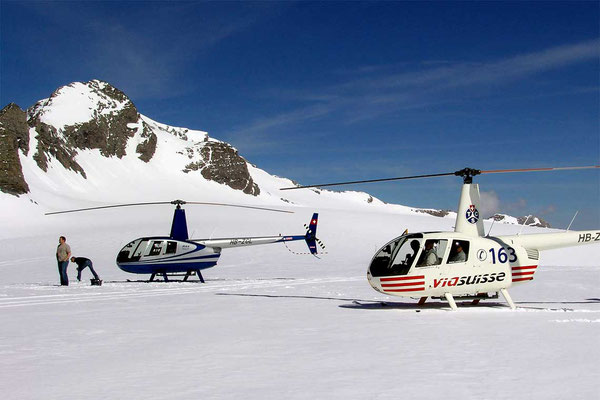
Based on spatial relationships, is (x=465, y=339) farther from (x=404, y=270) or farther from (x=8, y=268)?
(x=8, y=268)

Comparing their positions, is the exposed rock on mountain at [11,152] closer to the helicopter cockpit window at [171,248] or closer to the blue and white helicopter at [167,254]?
the blue and white helicopter at [167,254]

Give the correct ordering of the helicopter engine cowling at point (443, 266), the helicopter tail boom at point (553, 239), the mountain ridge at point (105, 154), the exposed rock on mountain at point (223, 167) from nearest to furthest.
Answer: the helicopter engine cowling at point (443, 266) → the helicopter tail boom at point (553, 239) → the mountain ridge at point (105, 154) → the exposed rock on mountain at point (223, 167)

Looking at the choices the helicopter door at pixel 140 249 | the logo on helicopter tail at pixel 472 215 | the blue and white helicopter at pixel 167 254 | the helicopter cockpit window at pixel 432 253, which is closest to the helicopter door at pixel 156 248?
the blue and white helicopter at pixel 167 254

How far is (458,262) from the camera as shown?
42.6 ft

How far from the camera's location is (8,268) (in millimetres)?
28609

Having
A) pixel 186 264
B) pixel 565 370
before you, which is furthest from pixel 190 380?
pixel 186 264

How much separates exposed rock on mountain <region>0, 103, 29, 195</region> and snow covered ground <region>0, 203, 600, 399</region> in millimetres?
59652

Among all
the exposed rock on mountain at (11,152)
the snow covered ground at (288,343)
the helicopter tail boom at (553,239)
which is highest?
the exposed rock on mountain at (11,152)

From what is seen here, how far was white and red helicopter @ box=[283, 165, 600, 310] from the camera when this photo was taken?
42.1 feet

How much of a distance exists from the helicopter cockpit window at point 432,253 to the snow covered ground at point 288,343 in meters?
1.08

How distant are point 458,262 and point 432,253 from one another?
0.64 metres

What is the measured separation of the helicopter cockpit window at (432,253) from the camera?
12.8m

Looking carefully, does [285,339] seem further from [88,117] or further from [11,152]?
[88,117]

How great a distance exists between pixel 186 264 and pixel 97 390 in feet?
48.3
